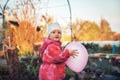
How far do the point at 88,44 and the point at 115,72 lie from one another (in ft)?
1.26

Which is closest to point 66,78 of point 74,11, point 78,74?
point 78,74

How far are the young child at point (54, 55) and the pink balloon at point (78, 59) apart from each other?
0.15 ft

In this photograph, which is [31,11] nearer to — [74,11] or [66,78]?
[74,11]

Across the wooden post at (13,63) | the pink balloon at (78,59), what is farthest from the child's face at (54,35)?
the wooden post at (13,63)

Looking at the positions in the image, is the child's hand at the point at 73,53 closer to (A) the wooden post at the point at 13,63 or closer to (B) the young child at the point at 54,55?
(B) the young child at the point at 54,55

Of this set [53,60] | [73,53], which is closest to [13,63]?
[53,60]

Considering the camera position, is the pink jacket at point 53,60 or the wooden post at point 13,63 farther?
the wooden post at point 13,63

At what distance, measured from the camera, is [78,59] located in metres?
4.12

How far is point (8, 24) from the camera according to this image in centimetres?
457

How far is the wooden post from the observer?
4505 mm

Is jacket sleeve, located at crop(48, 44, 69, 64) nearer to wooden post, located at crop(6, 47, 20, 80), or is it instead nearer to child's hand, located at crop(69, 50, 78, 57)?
child's hand, located at crop(69, 50, 78, 57)

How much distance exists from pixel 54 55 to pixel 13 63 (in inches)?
24.3

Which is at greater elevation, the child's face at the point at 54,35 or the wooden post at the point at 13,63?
the child's face at the point at 54,35

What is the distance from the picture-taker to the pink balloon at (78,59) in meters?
4.12
